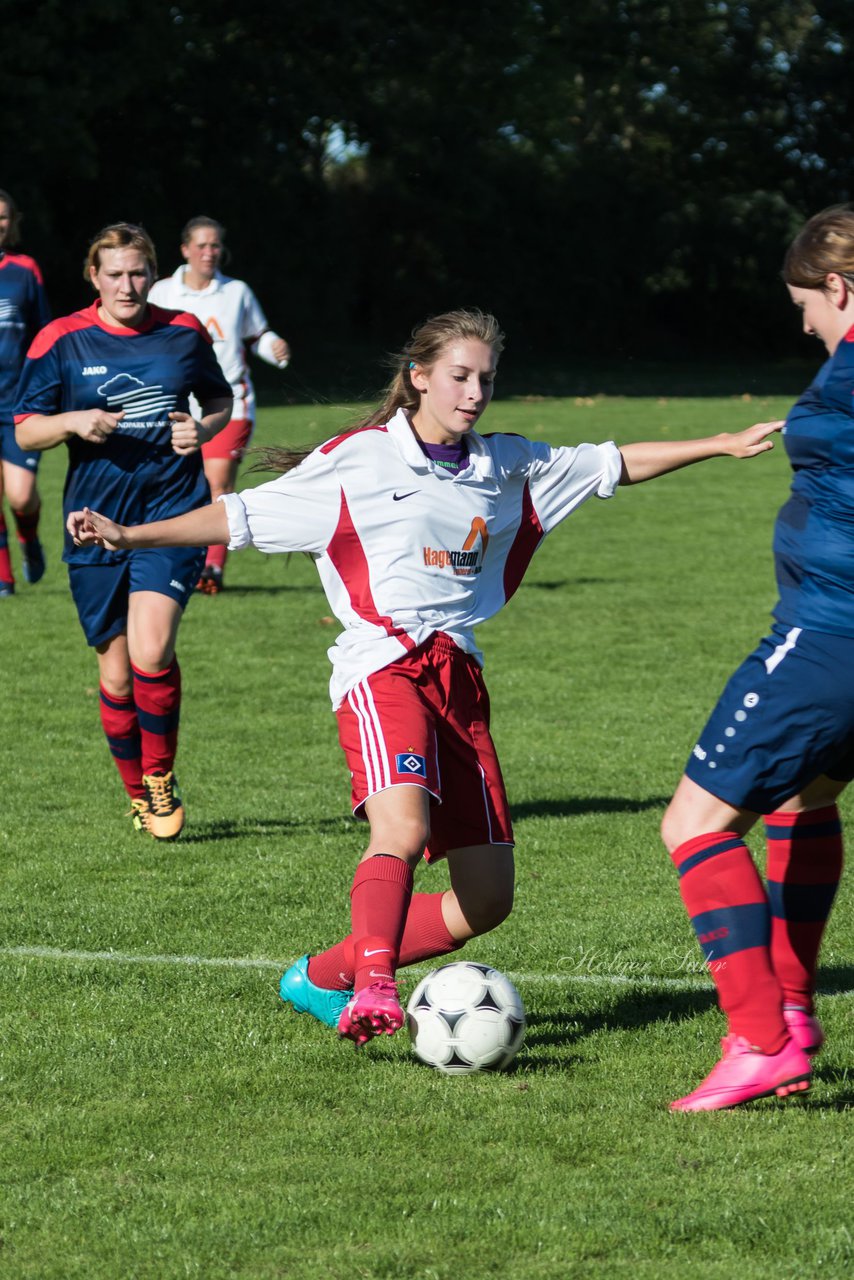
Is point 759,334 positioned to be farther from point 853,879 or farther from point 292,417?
point 853,879

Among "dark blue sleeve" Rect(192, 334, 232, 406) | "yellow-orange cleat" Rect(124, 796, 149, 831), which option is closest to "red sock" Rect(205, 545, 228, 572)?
"dark blue sleeve" Rect(192, 334, 232, 406)

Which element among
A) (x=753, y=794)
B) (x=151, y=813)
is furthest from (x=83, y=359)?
(x=753, y=794)

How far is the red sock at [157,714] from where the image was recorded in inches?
265

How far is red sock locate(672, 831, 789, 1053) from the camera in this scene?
→ 12.8 ft

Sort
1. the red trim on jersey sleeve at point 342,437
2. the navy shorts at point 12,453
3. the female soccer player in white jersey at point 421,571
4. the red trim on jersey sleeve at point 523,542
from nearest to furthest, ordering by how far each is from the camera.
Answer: the female soccer player in white jersey at point 421,571
the red trim on jersey sleeve at point 342,437
the red trim on jersey sleeve at point 523,542
the navy shorts at point 12,453

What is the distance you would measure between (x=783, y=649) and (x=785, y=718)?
0.52ft

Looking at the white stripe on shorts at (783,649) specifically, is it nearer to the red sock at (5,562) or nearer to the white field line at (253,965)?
the white field line at (253,965)

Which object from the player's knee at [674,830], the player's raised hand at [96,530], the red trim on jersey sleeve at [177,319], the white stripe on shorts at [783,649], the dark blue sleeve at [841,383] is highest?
the dark blue sleeve at [841,383]

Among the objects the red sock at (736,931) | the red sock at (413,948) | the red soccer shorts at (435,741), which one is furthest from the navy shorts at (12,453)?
the red sock at (736,931)

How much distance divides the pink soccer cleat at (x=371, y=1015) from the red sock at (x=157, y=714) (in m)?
2.89

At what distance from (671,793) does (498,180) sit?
37.5 meters

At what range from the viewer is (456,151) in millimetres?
42438

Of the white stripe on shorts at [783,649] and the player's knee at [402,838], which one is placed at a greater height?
the white stripe on shorts at [783,649]

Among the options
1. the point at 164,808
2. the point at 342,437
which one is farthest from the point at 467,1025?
the point at 164,808
